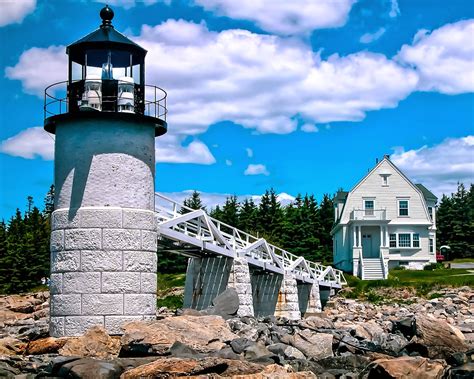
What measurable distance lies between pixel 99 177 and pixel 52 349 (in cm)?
379

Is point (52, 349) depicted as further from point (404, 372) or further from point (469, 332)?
point (469, 332)

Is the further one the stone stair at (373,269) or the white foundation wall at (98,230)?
the stone stair at (373,269)

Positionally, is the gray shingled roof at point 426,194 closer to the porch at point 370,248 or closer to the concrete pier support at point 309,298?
the porch at point 370,248

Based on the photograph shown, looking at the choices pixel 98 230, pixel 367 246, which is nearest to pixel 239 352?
pixel 98 230

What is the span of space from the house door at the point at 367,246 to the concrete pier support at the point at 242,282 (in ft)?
89.0

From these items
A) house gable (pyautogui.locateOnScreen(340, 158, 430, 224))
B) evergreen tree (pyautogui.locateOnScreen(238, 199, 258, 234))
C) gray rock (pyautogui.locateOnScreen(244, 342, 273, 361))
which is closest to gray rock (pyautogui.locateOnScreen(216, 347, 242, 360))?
gray rock (pyautogui.locateOnScreen(244, 342, 273, 361))

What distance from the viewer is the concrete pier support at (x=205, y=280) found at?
2620cm

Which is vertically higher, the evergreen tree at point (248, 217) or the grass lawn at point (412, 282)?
the evergreen tree at point (248, 217)

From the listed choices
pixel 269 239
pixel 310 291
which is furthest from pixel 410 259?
pixel 310 291

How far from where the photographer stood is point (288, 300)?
1340 inches

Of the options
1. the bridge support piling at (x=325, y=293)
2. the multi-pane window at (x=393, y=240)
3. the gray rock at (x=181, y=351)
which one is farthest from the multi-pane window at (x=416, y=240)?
the gray rock at (x=181, y=351)

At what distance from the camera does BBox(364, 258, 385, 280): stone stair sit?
49219 mm

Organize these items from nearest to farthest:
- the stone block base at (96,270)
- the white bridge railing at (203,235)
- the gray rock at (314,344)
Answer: the gray rock at (314,344) → the stone block base at (96,270) → the white bridge railing at (203,235)

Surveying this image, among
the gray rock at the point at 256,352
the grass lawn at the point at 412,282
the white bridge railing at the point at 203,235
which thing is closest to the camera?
the gray rock at the point at 256,352
